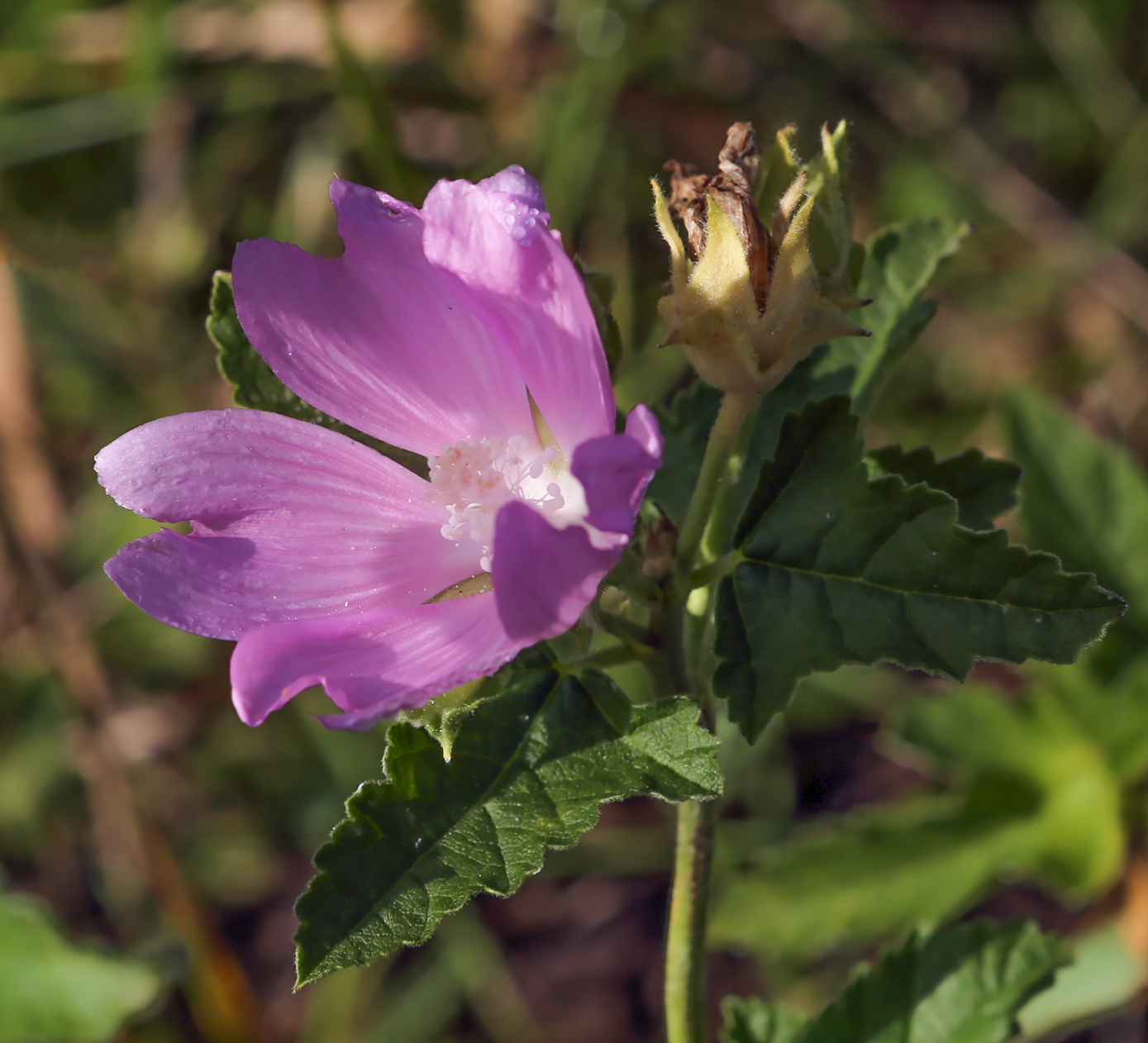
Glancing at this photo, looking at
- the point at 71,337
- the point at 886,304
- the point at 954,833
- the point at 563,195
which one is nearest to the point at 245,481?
the point at 886,304

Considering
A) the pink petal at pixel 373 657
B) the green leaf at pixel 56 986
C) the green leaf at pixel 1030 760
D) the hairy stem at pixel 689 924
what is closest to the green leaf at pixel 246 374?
the pink petal at pixel 373 657

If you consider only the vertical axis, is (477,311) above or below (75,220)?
above

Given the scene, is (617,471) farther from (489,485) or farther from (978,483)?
(978,483)

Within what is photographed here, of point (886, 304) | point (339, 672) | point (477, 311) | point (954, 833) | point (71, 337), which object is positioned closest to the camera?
point (339, 672)

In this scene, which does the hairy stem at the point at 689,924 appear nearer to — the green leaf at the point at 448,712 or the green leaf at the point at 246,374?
the green leaf at the point at 448,712

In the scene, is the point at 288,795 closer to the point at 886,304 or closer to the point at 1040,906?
the point at 1040,906
